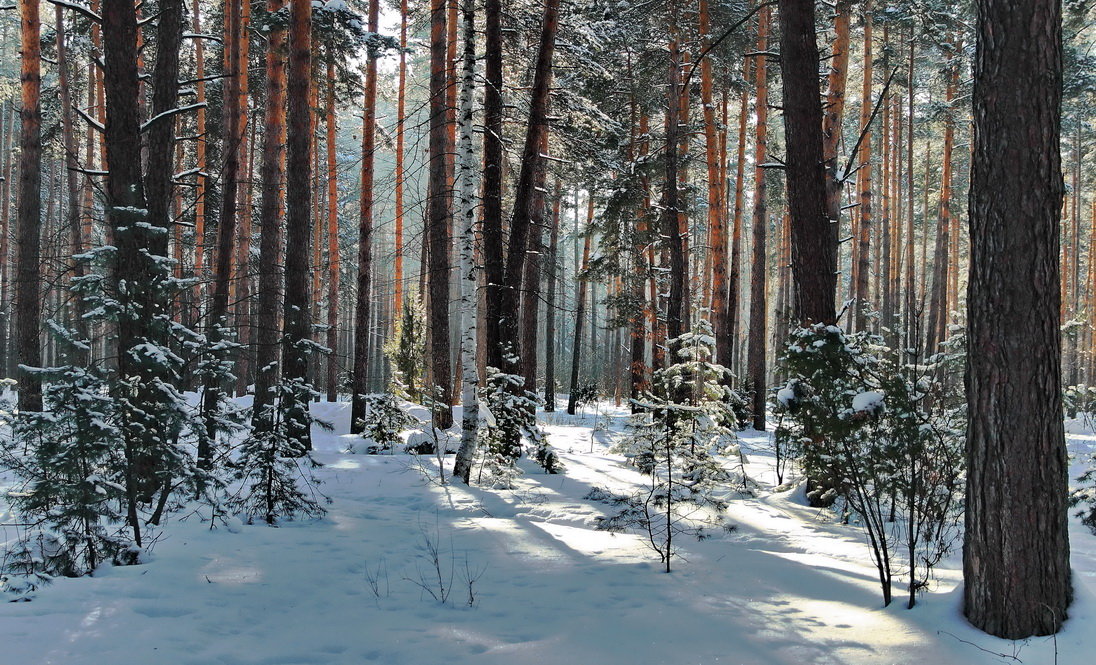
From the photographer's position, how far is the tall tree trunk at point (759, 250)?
45.3 ft

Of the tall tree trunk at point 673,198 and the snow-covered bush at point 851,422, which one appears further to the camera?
the tall tree trunk at point 673,198

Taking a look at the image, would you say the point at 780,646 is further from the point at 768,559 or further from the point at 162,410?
the point at 162,410

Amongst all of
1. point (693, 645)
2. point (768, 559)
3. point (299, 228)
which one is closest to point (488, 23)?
point (299, 228)

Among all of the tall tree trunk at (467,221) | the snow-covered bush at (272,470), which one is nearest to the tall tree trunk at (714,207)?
the tall tree trunk at (467,221)

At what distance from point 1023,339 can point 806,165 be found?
3.25 metres

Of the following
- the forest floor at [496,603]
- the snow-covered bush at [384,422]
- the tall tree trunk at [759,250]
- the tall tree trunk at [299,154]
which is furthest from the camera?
the tall tree trunk at [759,250]

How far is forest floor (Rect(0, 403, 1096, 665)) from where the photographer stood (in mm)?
3139

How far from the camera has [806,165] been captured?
601 centimetres

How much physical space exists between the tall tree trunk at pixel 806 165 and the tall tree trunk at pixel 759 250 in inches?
313

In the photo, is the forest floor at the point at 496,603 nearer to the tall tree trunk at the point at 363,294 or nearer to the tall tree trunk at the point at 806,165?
the tall tree trunk at the point at 806,165

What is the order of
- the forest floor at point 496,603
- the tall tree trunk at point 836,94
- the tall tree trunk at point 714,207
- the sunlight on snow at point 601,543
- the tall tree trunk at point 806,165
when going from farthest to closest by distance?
1. the tall tree trunk at point 714,207
2. the tall tree trunk at point 836,94
3. the tall tree trunk at point 806,165
4. the sunlight on snow at point 601,543
5. the forest floor at point 496,603

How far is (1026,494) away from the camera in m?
3.15

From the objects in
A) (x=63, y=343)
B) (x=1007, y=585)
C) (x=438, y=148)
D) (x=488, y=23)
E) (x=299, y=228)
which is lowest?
(x=1007, y=585)

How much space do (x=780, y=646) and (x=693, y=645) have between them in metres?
0.43
